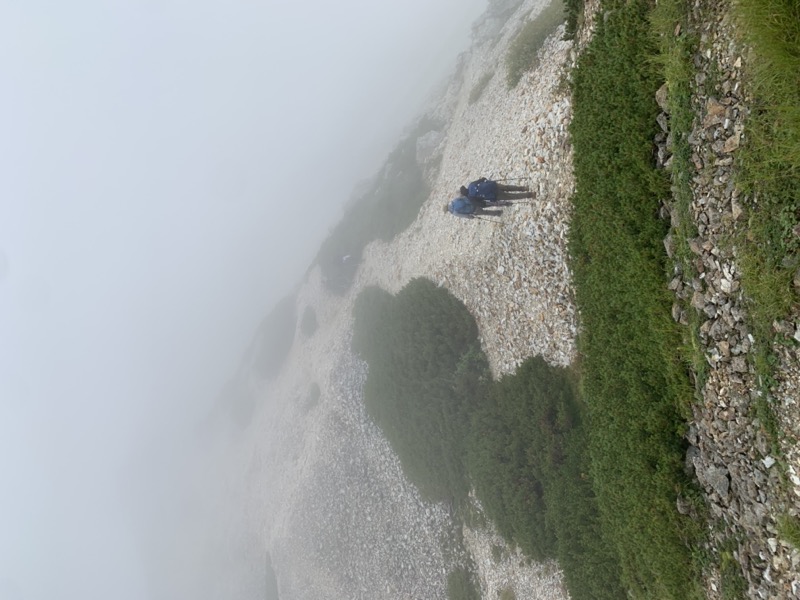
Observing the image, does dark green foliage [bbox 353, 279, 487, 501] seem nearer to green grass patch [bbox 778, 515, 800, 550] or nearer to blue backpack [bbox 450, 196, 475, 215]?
blue backpack [bbox 450, 196, 475, 215]

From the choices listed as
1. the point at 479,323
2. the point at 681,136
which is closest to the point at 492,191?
the point at 479,323

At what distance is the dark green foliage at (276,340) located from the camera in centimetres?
6316

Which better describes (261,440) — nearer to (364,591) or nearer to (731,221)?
(364,591)

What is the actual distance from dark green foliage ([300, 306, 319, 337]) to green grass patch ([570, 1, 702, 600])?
129 ft

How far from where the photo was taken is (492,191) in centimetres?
1930

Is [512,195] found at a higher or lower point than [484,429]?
higher

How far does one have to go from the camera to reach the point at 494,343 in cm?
2423

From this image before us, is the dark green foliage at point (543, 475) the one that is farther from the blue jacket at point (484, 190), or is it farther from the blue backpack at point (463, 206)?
the blue jacket at point (484, 190)

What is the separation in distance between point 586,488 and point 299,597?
3605cm

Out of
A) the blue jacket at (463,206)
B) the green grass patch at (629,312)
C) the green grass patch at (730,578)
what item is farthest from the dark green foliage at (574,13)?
the green grass patch at (730,578)

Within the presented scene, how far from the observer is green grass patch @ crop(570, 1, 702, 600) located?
12.5 m

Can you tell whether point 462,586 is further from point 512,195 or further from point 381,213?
point 381,213

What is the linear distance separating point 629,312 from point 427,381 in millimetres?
17140

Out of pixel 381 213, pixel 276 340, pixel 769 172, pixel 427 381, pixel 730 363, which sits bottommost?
pixel 276 340
